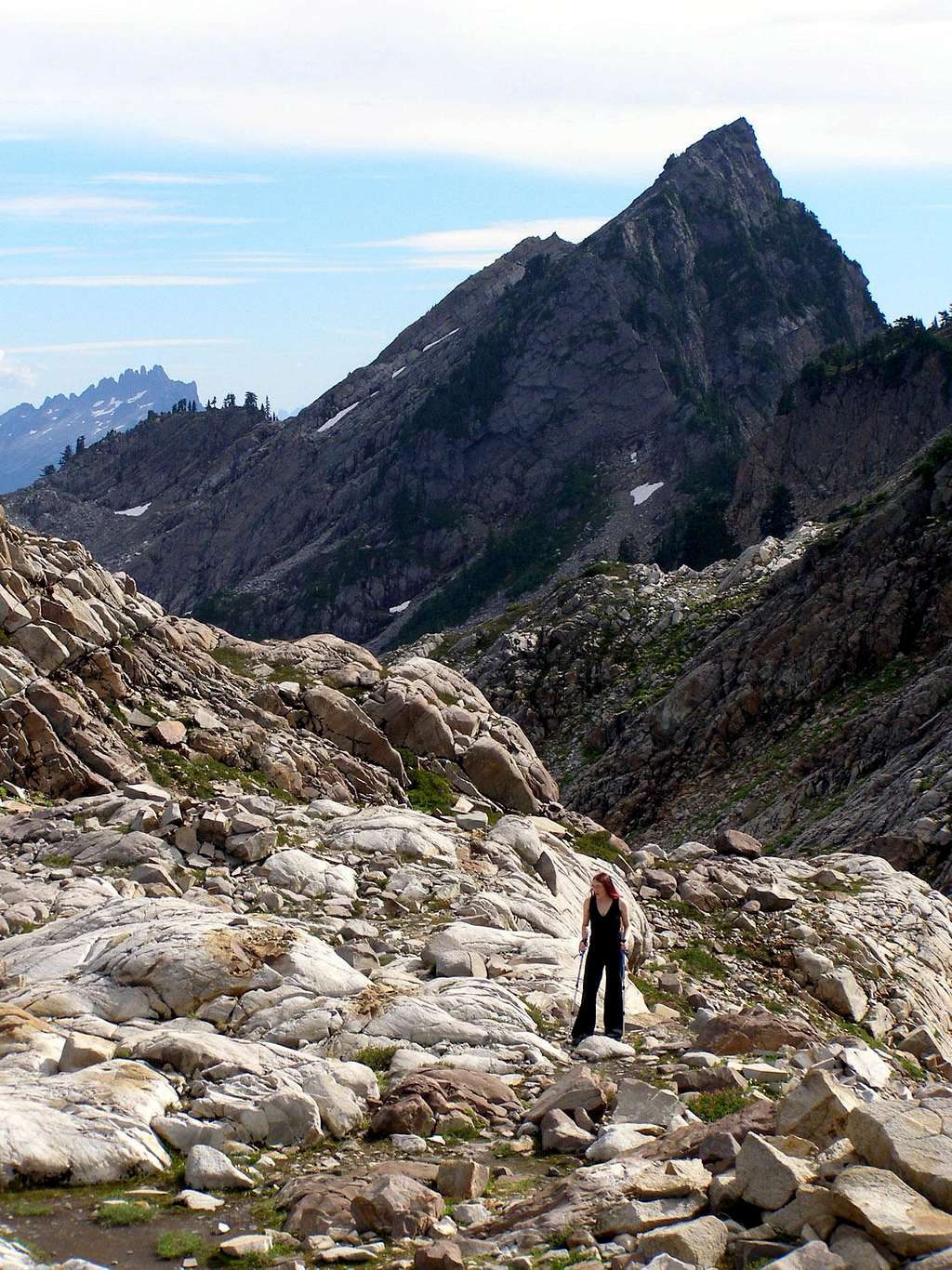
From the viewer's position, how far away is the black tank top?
648 inches

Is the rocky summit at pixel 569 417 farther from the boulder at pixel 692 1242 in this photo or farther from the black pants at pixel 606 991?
the boulder at pixel 692 1242

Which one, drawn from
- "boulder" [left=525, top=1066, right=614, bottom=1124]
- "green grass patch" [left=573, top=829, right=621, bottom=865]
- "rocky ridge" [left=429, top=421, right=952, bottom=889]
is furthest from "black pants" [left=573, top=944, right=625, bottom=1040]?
"rocky ridge" [left=429, top=421, right=952, bottom=889]

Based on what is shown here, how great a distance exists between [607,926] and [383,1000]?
3.06 metres

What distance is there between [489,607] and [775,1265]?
147 metres

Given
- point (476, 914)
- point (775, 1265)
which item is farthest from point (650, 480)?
point (775, 1265)

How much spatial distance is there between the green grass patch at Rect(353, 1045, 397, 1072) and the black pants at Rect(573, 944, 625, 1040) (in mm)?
2638

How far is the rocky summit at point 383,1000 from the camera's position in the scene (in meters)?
9.88

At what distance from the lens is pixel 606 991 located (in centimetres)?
1612

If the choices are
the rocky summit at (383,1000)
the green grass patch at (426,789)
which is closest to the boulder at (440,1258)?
the rocky summit at (383,1000)

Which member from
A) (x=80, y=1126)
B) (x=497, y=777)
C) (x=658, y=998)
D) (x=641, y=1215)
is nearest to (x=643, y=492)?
(x=497, y=777)

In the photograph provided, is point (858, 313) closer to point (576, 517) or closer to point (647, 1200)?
point (576, 517)

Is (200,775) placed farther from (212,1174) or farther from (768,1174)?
(768,1174)

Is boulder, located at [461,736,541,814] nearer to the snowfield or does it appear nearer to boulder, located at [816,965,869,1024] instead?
→ boulder, located at [816,965,869,1024]

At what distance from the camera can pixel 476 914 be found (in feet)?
65.1
